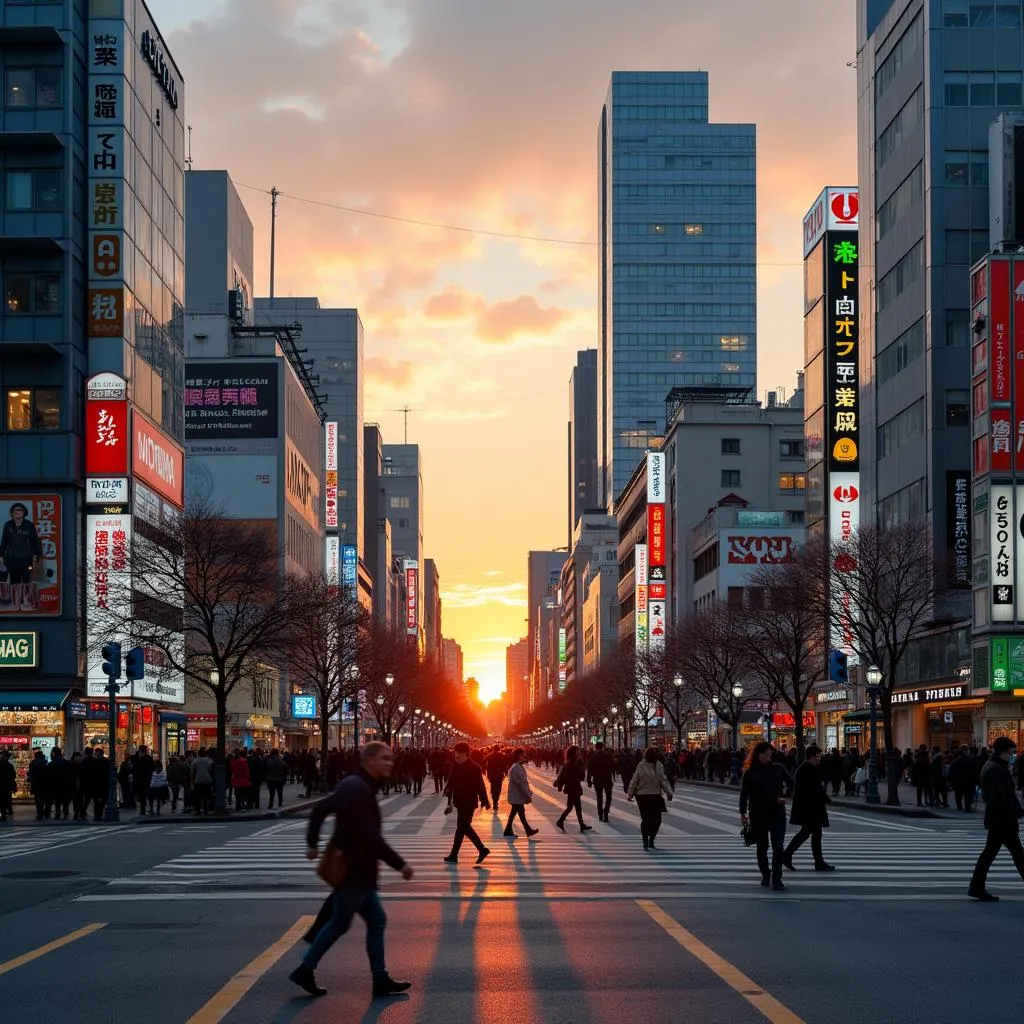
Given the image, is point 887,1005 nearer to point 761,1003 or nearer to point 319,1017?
point 761,1003

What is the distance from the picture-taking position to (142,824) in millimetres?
40844

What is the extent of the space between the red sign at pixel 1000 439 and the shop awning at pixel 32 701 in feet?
107

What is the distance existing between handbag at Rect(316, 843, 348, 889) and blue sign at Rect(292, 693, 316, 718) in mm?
98339

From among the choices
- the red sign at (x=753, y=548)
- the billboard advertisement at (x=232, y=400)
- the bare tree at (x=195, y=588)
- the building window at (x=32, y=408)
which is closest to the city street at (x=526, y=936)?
the bare tree at (x=195, y=588)

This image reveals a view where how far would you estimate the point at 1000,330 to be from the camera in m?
58.0

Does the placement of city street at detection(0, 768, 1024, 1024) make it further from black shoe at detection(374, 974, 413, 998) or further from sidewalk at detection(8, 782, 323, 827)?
sidewalk at detection(8, 782, 323, 827)

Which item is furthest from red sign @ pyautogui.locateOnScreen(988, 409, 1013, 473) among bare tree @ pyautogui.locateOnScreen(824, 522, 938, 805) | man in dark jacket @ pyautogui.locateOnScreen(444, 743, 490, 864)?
man in dark jacket @ pyautogui.locateOnScreen(444, 743, 490, 864)

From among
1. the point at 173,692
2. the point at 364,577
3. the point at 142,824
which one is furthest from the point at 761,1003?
the point at 364,577

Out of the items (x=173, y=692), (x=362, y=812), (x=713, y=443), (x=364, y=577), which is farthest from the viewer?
(x=364, y=577)

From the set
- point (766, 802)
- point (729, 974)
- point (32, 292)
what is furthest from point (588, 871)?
point (32, 292)

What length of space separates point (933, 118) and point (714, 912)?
5772cm

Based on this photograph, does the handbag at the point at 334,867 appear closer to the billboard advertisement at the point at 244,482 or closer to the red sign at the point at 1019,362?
the red sign at the point at 1019,362

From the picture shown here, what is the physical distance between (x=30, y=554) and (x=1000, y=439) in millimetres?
33492

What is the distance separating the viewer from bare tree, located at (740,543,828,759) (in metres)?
64.6
